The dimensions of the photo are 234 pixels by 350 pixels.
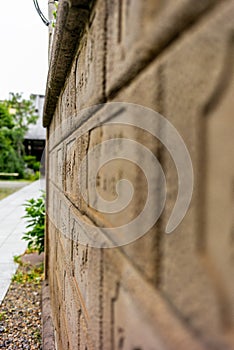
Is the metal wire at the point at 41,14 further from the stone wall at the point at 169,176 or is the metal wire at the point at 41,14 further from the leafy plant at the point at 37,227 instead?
the stone wall at the point at 169,176

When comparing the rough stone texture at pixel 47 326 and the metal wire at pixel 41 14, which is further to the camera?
the metal wire at pixel 41 14

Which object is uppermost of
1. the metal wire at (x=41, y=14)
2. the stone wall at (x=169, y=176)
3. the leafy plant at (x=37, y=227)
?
the metal wire at (x=41, y=14)

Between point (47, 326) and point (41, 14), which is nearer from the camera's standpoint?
point (47, 326)

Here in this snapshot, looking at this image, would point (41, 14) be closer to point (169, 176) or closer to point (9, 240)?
point (9, 240)

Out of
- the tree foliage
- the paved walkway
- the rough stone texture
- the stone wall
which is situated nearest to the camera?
the stone wall

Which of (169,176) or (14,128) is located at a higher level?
(14,128)

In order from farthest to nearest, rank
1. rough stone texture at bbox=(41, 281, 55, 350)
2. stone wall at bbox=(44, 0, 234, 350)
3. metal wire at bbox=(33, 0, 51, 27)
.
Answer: metal wire at bbox=(33, 0, 51, 27) → rough stone texture at bbox=(41, 281, 55, 350) → stone wall at bbox=(44, 0, 234, 350)

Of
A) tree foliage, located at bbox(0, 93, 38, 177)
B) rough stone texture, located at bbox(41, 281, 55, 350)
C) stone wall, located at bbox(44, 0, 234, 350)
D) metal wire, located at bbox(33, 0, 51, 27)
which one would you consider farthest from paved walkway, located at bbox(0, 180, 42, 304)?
tree foliage, located at bbox(0, 93, 38, 177)

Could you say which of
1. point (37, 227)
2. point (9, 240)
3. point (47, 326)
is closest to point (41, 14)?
point (37, 227)

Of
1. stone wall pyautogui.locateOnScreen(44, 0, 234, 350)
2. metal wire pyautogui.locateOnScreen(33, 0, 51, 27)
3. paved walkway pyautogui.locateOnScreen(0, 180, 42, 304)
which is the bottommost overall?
paved walkway pyautogui.locateOnScreen(0, 180, 42, 304)

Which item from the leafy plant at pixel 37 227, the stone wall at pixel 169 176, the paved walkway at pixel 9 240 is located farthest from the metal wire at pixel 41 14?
the stone wall at pixel 169 176

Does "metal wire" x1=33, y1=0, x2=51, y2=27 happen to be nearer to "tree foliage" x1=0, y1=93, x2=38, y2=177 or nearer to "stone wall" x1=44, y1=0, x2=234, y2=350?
"stone wall" x1=44, y1=0, x2=234, y2=350

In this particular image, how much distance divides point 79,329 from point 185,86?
807mm

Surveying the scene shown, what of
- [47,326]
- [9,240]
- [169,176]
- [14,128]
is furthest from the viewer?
[14,128]
